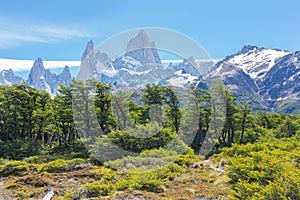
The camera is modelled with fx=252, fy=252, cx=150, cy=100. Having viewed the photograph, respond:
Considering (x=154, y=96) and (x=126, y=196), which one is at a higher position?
(x=154, y=96)

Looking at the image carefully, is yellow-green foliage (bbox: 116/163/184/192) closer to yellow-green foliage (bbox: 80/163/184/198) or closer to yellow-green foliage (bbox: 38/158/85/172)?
yellow-green foliage (bbox: 80/163/184/198)

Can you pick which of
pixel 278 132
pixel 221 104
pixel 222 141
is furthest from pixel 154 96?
pixel 278 132

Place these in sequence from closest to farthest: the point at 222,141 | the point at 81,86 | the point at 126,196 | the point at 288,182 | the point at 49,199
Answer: the point at 288,182 < the point at 126,196 < the point at 49,199 < the point at 81,86 < the point at 222,141

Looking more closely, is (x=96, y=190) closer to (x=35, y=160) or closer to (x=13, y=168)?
(x=13, y=168)

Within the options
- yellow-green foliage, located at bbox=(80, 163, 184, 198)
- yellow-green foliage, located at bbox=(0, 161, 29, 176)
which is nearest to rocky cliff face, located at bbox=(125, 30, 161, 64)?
yellow-green foliage, located at bbox=(80, 163, 184, 198)

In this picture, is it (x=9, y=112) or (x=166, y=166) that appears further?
(x=9, y=112)

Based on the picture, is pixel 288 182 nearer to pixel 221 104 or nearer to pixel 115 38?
pixel 115 38

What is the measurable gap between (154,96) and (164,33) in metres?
15.4

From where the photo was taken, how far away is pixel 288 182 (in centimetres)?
984

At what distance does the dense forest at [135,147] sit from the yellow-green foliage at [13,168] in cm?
8

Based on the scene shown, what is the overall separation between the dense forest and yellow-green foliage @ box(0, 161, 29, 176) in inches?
3.0

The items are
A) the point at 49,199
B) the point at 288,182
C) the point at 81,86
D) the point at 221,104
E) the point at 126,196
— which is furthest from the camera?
the point at 221,104

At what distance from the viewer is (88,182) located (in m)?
17.2

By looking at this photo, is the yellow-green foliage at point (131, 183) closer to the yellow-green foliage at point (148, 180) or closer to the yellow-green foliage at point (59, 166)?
the yellow-green foliage at point (148, 180)
